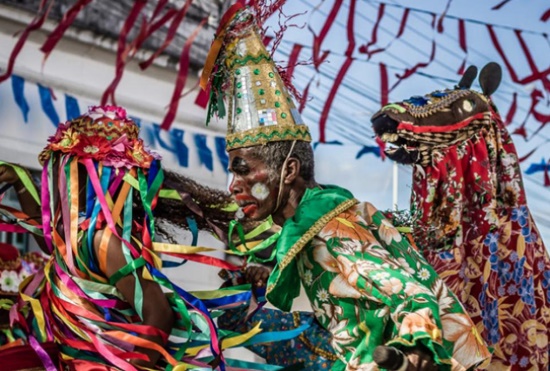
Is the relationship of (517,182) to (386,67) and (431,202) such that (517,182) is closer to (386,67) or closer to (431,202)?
(431,202)

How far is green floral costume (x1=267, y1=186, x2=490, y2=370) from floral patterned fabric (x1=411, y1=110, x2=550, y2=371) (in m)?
0.90

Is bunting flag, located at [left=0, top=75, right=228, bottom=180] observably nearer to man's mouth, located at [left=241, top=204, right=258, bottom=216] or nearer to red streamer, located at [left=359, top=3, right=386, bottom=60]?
red streamer, located at [left=359, top=3, right=386, bottom=60]

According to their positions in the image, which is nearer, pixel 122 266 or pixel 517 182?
pixel 122 266

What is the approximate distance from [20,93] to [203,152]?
63.4 inches

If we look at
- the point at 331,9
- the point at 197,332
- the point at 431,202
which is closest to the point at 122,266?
the point at 197,332

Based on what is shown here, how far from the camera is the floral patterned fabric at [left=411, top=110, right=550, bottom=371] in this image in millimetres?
3861

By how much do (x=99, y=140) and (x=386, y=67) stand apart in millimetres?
3996

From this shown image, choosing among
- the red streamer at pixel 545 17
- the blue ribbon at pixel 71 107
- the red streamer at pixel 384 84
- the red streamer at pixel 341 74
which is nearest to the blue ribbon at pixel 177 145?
the blue ribbon at pixel 71 107

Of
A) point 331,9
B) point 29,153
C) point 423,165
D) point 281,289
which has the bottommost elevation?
point 29,153

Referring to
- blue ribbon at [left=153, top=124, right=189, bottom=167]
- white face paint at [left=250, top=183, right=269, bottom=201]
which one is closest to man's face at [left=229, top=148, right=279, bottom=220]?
white face paint at [left=250, top=183, right=269, bottom=201]

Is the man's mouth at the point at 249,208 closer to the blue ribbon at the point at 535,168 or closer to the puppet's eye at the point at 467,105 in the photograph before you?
the puppet's eye at the point at 467,105

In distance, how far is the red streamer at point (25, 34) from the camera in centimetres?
733

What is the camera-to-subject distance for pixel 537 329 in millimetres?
3861

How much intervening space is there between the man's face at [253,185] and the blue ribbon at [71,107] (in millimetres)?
4899
